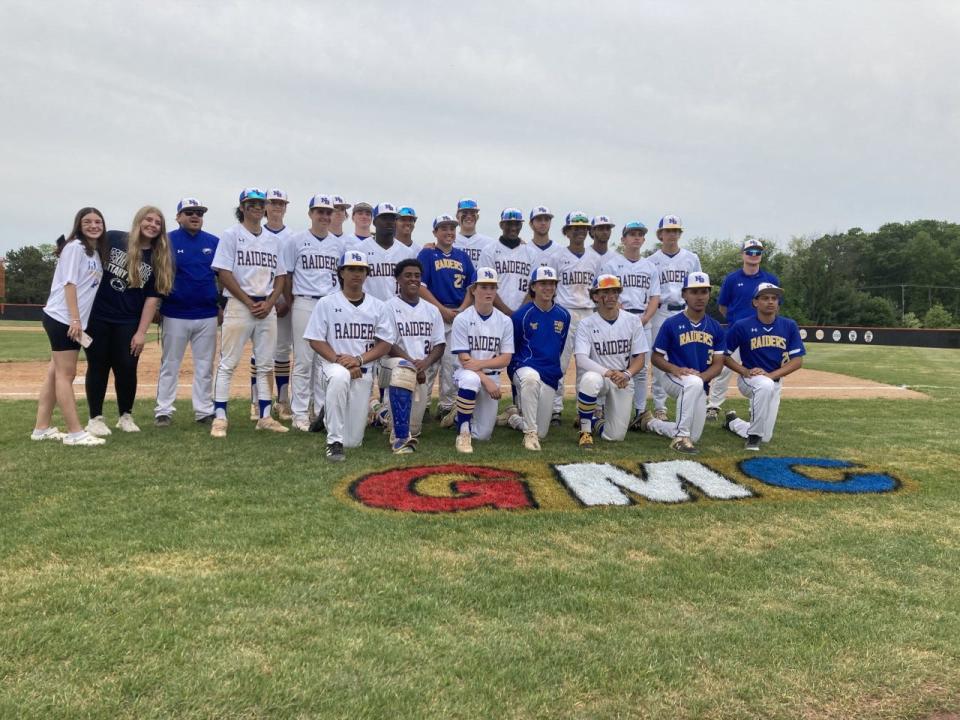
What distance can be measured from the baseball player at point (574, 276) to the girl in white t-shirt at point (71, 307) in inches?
177

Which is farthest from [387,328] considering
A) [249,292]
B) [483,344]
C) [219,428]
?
[219,428]

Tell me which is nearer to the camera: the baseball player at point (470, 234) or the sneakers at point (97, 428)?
the sneakers at point (97, 428)

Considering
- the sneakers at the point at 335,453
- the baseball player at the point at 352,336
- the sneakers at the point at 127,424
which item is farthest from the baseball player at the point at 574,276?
the sneakers at the point at 127,424

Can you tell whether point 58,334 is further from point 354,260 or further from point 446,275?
point 446,275

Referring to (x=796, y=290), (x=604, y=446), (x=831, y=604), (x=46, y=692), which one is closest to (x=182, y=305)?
(x=604, y=446)

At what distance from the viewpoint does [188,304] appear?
6355 mm

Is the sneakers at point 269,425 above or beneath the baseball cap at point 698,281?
beneath

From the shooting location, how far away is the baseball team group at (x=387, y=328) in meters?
5.65

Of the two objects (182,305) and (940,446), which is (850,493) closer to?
(940,446)

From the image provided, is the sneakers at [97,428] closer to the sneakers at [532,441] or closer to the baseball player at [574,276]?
the sneakers at [532,441]

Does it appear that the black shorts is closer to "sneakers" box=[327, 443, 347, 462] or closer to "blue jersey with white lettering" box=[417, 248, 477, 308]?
"sneakers" box=[327, 443, 347, 462]

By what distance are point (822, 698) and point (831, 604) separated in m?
0.77

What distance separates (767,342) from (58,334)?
6.36 meters

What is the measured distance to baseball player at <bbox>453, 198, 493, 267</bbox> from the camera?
751cm
